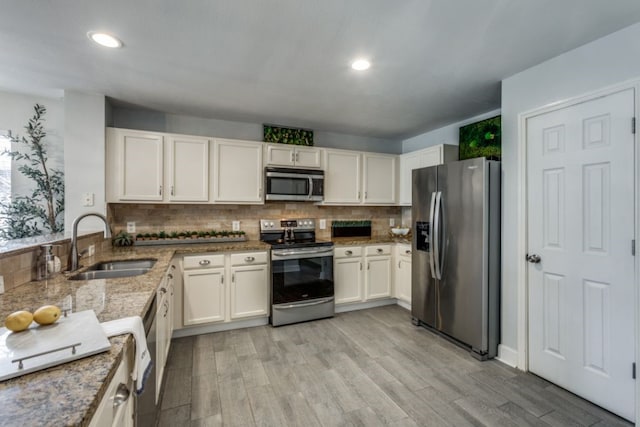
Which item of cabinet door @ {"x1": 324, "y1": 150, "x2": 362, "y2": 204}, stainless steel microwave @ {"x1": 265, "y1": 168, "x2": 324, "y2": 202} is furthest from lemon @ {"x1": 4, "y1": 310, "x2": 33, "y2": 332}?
cabinet door @ {"x1": 324, "y1": 150, "x2": 362, "y2": 204}

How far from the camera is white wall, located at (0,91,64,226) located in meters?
2.91

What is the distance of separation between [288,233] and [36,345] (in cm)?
303

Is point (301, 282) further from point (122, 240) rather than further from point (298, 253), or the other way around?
point (122, 240)

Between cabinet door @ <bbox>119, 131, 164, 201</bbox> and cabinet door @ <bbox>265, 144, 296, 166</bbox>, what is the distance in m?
1.16

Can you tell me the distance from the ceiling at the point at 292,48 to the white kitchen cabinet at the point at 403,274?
1780mm

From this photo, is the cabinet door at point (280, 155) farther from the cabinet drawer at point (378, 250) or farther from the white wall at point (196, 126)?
the cabinet drawer at point (378, 250)

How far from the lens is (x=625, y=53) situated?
180 cm

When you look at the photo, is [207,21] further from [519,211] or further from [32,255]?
[519,211]

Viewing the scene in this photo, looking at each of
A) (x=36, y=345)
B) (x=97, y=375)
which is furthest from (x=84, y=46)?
(x=97, y=375)

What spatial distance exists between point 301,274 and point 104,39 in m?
2.62

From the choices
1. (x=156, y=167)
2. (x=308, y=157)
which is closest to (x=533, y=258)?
(x=308, y=157)

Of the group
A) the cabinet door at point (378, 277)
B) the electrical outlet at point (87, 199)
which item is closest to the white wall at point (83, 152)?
the electrical outlet at point (87, 199)

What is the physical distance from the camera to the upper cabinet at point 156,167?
2934 millimetres

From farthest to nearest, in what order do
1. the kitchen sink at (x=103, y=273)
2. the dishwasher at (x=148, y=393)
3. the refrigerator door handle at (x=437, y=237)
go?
the refrigerator door handle at (x=437, y=237) < the kitchen sink at (x=103, y=273) < the dishwasher at (x=148, y=393)
